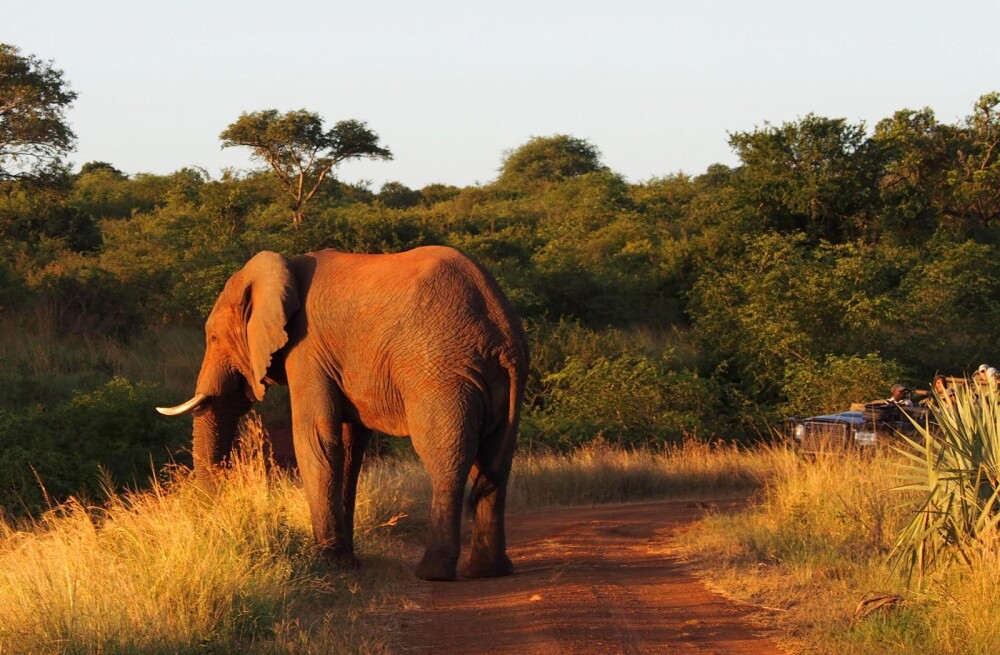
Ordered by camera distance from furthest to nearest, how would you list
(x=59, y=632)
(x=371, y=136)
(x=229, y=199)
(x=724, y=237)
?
(x=371, y=136), (x=229, y=199), (x=724, y=237), (x=59, y=632)

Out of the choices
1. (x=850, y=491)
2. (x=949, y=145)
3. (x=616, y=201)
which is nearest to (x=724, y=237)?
(x=949, y=145)

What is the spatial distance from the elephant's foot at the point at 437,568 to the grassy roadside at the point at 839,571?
5.68 ft

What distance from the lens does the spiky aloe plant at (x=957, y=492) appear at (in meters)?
7.48

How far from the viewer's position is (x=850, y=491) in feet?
34.9

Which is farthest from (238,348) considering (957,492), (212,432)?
(957,492)

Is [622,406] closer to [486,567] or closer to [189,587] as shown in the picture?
[486,567]

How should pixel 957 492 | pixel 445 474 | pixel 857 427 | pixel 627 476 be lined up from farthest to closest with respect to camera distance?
pixel 857 427 < pixel 627 476 < pixel 445 474 < pixel 957 492

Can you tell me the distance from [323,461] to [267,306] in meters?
1.16

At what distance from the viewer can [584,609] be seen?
7.58 m

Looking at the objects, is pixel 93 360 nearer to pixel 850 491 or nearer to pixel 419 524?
pixel 419 524

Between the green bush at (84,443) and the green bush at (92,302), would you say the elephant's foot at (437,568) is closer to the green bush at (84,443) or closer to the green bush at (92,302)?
the green bush at (84,443)

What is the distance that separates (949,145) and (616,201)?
1028cm

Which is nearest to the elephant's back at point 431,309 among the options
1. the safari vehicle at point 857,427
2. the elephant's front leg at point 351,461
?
the elephant's front leg at point 351,461

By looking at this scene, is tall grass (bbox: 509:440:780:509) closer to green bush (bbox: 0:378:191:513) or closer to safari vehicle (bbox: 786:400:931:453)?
safari vehicle (bbox: 786:400:931:453)
